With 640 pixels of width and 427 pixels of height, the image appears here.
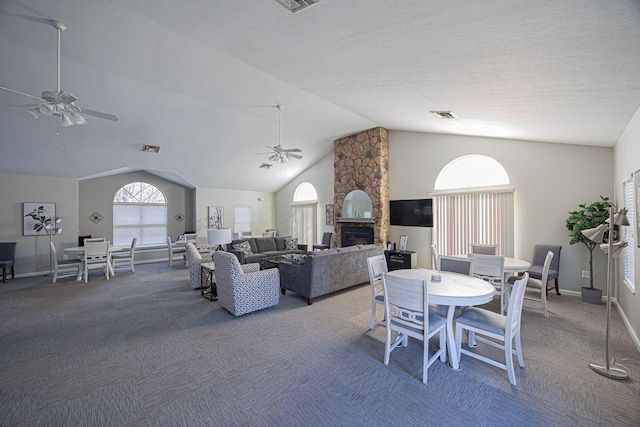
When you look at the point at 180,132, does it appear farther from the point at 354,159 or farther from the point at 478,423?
the point at 478,423

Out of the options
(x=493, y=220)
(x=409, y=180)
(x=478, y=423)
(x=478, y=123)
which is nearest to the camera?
(x=478, y=423)

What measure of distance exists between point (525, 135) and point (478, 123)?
953mm

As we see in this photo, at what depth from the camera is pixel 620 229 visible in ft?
13.5

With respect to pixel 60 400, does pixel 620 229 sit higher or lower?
higher

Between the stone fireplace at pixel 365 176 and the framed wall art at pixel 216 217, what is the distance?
4369mm

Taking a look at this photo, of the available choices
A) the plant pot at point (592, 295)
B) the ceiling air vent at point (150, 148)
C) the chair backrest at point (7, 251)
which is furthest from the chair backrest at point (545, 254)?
the chair backrest at point (7, 251)

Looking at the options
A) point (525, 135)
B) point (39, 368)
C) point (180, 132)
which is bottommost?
point (39, 368)

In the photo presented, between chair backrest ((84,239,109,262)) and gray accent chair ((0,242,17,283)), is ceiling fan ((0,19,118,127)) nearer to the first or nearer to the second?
chair backrest ((84,239,109,262))

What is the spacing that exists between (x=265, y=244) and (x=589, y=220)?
7.05 meters

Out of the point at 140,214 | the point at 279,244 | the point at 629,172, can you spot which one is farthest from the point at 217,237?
the point at 629,172

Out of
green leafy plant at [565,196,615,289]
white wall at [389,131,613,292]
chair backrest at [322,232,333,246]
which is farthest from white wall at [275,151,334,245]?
green leafy plant at [565,196,615,289]

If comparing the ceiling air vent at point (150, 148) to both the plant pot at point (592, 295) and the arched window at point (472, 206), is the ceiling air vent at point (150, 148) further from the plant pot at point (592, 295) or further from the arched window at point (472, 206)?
the plant pot at point (592, 295)

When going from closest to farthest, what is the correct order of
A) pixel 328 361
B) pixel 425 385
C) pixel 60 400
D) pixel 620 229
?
pixel 60 400
pixel 425 385
pixel 328 361
pixel 620 229

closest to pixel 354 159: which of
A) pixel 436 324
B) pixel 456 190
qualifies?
pixel 456 190
